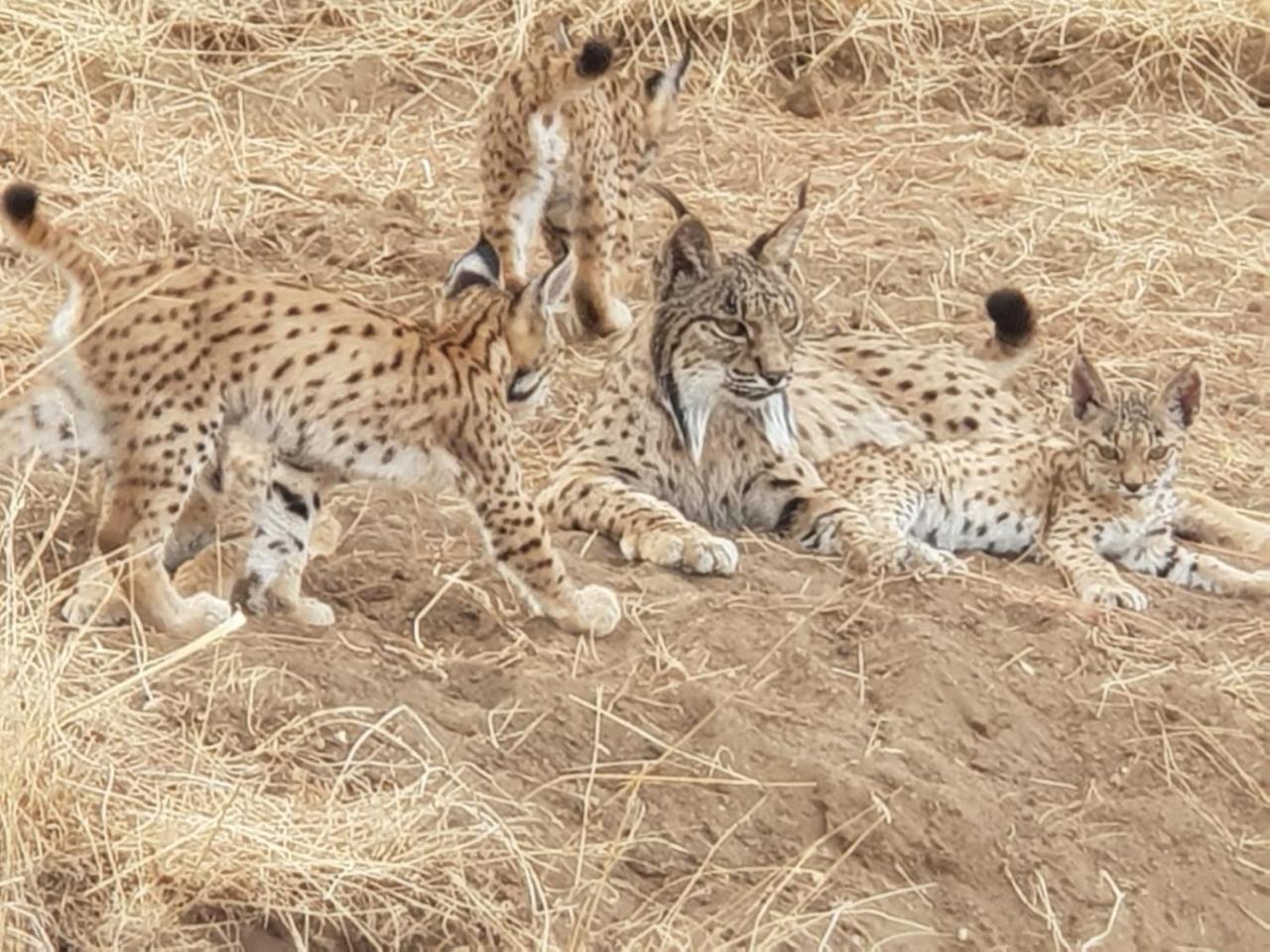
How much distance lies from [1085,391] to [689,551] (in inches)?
54.9

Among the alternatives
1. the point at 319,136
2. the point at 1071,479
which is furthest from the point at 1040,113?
the point at 1071,479

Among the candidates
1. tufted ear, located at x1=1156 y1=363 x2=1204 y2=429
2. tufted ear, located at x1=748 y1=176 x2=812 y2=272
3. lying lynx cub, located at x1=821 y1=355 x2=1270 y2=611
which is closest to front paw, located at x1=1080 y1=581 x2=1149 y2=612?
lying lynx cub, located at x1=821 y1=355 x2=1270 y2=611

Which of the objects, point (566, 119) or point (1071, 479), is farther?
point (566, 119)

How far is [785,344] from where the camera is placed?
25.5 ft

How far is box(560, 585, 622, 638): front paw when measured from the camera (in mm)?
6562

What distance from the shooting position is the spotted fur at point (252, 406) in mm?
6117

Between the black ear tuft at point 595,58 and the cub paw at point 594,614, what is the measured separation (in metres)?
2.51

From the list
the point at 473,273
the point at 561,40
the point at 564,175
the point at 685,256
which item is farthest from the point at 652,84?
the point at 473,273

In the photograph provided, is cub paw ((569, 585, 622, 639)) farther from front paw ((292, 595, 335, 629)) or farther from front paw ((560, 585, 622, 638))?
front paw ((292, 595, 335, 629))

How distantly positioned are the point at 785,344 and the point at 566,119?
5.68ft

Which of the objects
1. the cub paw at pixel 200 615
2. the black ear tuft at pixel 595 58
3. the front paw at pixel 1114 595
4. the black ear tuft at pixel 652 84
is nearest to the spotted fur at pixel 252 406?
the cub paw at pixel 200 615

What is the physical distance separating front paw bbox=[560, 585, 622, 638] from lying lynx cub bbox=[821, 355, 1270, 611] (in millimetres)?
1356

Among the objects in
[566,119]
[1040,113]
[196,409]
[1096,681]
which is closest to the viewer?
[196,409]

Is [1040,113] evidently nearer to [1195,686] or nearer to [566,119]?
[566,119]
